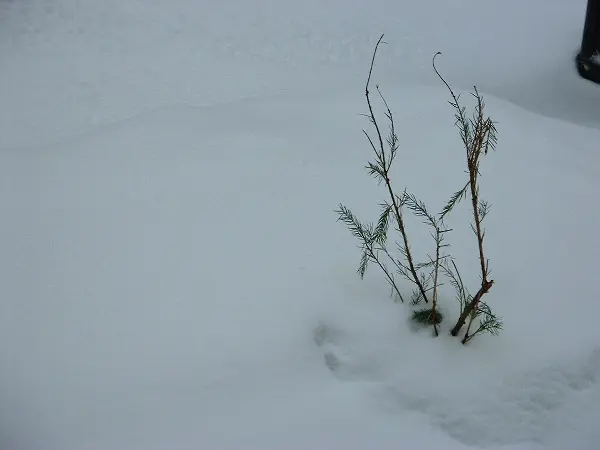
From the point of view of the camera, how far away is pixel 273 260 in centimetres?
289

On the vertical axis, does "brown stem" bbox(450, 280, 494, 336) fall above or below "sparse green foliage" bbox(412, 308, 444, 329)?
below

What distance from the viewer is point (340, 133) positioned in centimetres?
391

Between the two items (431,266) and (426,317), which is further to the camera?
(431,266)

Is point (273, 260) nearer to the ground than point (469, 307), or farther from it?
farther from it

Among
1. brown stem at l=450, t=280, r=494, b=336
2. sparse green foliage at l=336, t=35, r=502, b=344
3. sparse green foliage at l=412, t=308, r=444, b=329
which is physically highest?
sparse green foliage at l=336, t=35, r=502, b=344

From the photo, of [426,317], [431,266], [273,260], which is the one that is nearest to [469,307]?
[426,317]

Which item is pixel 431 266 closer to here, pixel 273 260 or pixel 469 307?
pixel 469 307

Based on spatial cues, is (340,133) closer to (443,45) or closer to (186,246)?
(186,246)

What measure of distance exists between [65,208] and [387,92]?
2335 mm

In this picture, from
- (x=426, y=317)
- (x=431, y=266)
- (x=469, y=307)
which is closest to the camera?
(x=469, y=307)

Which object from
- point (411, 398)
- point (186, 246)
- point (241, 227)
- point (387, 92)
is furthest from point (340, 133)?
point (411, 398)

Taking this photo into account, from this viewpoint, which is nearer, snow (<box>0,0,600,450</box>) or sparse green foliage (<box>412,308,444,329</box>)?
snow (<box>0,0,600,450</box>)

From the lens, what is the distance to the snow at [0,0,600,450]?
2.35 metres

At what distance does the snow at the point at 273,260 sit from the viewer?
2.35 metres
